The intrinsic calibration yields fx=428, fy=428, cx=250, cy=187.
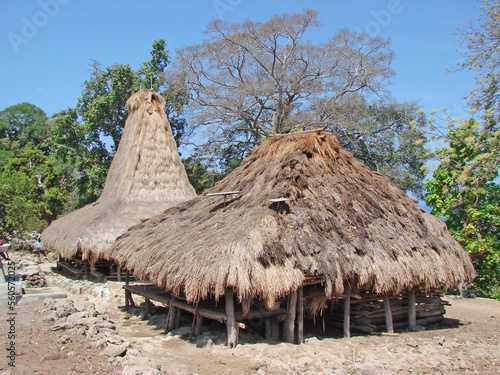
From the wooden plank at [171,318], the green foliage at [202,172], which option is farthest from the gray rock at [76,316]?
the green foliage at [202,172]

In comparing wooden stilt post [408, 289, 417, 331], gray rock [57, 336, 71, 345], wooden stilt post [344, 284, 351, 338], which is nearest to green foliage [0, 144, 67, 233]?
gray rock [57, 336, 71, 345]

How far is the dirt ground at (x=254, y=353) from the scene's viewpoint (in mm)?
5312

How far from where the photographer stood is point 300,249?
6898 millimetres

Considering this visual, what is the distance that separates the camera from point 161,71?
22703 millimetres

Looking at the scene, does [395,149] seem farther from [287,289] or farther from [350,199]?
[287,289]

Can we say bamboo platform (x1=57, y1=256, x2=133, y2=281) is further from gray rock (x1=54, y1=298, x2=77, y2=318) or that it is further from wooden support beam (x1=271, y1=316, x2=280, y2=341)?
wooden support beam (x1=271, y1=316, x2=280, y2=341)

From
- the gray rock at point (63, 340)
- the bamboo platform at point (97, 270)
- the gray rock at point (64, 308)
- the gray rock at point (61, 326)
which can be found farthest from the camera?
the bamboo platform at point (97, 270)

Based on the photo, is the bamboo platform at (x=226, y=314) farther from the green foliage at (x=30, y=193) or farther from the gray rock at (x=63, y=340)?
the green foliage at (x=30, y=193)

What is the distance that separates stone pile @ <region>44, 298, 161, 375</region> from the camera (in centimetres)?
524

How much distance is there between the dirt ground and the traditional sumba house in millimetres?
432

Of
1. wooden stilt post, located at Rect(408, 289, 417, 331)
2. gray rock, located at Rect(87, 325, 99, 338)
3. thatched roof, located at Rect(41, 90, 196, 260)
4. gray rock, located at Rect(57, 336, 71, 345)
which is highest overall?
thatched roof, located at Rect(41, 90, 196, 260)

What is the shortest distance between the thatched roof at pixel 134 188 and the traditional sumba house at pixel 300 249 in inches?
112

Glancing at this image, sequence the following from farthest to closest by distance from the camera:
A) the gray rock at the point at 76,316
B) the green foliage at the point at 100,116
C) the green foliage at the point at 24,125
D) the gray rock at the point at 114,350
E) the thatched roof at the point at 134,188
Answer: the green foliage at the point at 24,125
the green foliage at the point at 100,116
the thatched roof at the point at 134,188
the gray rock at the point at 76,316
the gray rock at the point at 114,350

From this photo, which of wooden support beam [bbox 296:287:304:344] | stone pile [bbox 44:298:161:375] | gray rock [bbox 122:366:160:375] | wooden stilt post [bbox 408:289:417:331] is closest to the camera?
gray rock [bbox 122:366:160:375]
